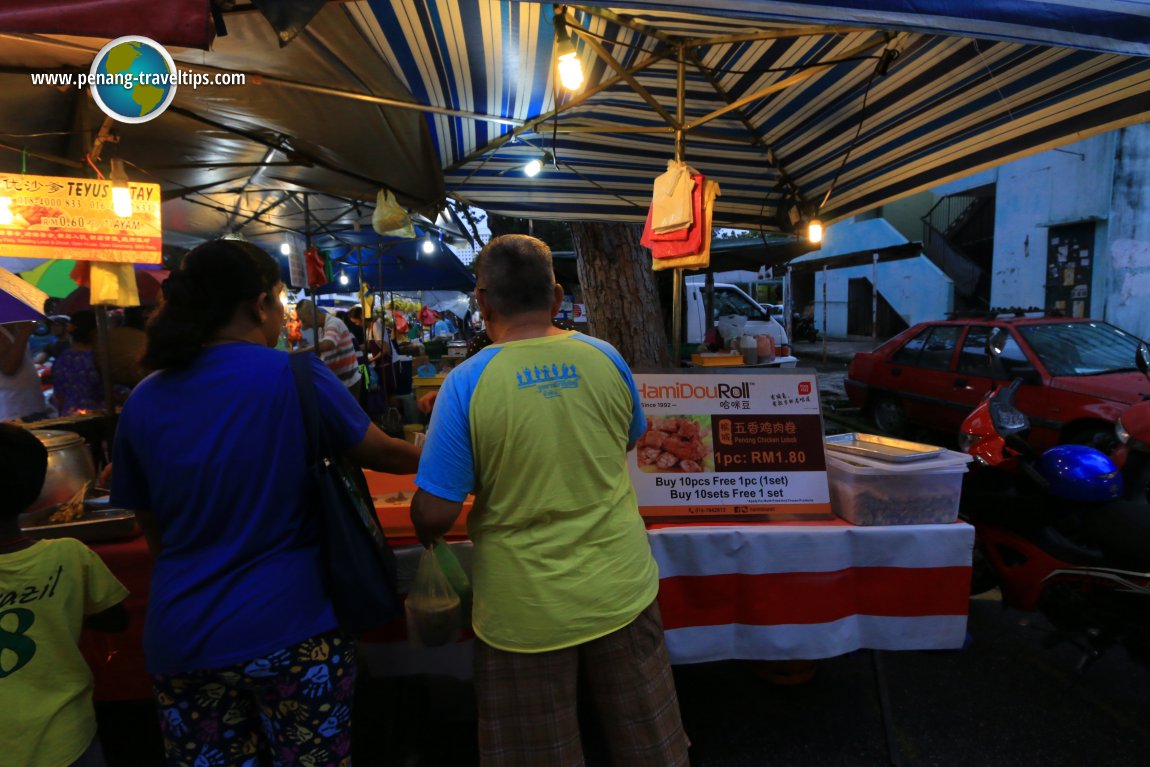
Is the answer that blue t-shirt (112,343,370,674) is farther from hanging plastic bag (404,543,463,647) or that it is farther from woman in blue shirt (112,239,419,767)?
hanging plastic bag (404,543,463,647)

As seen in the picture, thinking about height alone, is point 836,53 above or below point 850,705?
above

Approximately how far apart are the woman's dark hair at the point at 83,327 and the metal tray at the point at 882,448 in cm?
492

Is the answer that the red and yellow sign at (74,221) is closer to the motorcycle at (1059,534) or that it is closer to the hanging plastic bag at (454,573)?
the hanging plastic bag at (454,573)

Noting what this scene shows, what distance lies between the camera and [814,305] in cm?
2691

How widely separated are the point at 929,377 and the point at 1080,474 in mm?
5124

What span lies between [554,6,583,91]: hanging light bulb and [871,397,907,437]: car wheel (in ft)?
21.9

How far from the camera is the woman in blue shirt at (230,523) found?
1370mm

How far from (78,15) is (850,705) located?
3.82 meters

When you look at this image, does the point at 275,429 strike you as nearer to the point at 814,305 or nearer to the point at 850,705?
the point at 850,705

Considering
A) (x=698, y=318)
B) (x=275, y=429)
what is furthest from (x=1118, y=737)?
(x=698, y=318)

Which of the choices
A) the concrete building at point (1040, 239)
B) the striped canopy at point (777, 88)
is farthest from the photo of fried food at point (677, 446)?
the concrete building at point (1040, 239)

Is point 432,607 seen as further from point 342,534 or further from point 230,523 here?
point 230,523

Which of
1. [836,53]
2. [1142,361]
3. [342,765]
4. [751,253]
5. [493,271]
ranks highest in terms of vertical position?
[836,53]

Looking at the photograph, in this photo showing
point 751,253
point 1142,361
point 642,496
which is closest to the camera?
point 642,496
